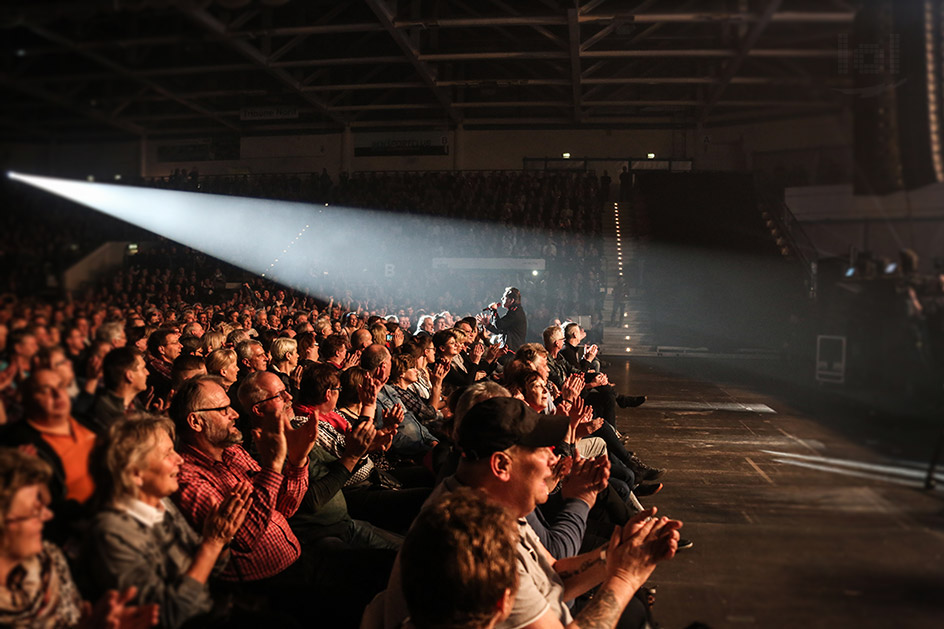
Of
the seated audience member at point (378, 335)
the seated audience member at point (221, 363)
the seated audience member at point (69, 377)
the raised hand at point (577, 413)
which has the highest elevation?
the seated audience member at point (69, 377)

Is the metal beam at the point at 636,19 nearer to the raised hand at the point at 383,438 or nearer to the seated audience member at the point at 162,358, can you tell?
the seated audience member at the point at 162,358

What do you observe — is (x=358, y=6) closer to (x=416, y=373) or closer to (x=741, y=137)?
(x=741, y=137)

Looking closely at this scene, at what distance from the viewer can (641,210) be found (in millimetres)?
15492

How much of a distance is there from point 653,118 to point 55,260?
113 cm

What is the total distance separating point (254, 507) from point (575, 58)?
4.94 ft

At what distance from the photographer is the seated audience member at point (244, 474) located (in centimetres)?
204

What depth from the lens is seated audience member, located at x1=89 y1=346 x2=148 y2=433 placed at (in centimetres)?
109

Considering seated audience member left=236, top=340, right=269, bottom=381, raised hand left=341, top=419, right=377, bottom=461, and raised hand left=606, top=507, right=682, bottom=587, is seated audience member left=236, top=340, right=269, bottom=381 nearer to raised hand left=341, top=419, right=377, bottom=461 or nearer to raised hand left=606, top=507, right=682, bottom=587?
raised hand left=341, top=419, right=377, bottom=461

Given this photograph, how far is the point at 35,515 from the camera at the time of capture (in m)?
1.09

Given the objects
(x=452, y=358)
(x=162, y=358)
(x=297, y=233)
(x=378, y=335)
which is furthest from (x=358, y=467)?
(x=452, y=358)

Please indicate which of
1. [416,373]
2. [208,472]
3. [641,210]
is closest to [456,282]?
[641,210]

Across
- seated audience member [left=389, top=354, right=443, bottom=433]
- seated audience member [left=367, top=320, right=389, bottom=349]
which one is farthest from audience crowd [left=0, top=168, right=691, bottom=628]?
seated audience member [left=367, top=320, right=389, bottom=349]

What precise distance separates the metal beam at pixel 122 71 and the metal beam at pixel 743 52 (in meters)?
0.89

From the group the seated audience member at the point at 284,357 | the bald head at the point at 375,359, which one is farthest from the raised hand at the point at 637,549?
the seated audience member at the point at 284,357
